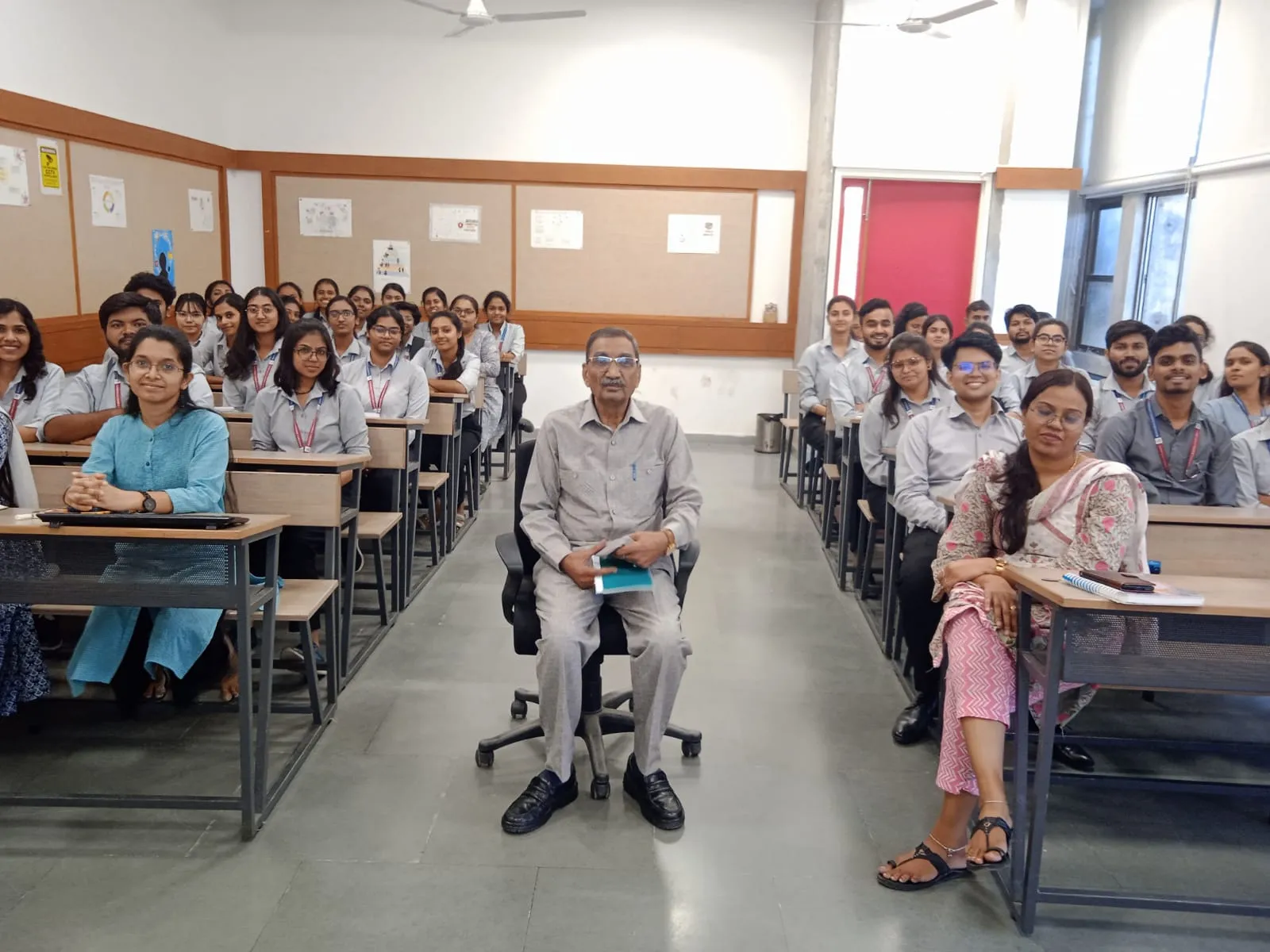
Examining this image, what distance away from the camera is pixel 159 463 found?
2773mm

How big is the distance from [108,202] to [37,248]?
35.9 inches

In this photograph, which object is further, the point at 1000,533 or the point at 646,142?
the point at 646,142

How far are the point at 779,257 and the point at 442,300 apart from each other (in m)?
3.07

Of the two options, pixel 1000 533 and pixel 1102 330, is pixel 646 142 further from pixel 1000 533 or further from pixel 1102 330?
pixel 1000 533

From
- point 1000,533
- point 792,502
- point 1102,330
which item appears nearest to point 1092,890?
point 1000,533

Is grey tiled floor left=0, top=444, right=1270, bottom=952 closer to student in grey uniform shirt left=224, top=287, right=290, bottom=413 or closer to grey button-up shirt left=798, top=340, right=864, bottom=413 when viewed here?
student in grey uniform shirt left=224, top=287, right=290, bottom=413

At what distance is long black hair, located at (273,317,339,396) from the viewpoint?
3.71 metres

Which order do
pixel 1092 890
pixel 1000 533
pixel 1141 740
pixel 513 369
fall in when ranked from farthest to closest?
pixel 513 369 → pixel 1141 740 → pixel 1000 533 → pixel 1092 890

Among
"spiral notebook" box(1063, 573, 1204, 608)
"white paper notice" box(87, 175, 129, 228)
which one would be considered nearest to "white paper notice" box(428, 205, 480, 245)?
"white paper notice" box(87, 175, 129, 228)

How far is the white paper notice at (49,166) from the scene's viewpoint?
17.8 feet

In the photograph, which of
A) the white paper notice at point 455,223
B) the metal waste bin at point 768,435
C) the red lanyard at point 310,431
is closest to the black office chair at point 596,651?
the red lanyard at point 310,431

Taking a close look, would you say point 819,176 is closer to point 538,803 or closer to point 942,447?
point 942,447

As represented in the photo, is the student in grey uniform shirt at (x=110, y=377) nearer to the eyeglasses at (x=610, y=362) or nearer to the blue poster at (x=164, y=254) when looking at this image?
the eyeglasses at (x=610, y=362)

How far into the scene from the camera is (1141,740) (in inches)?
110
